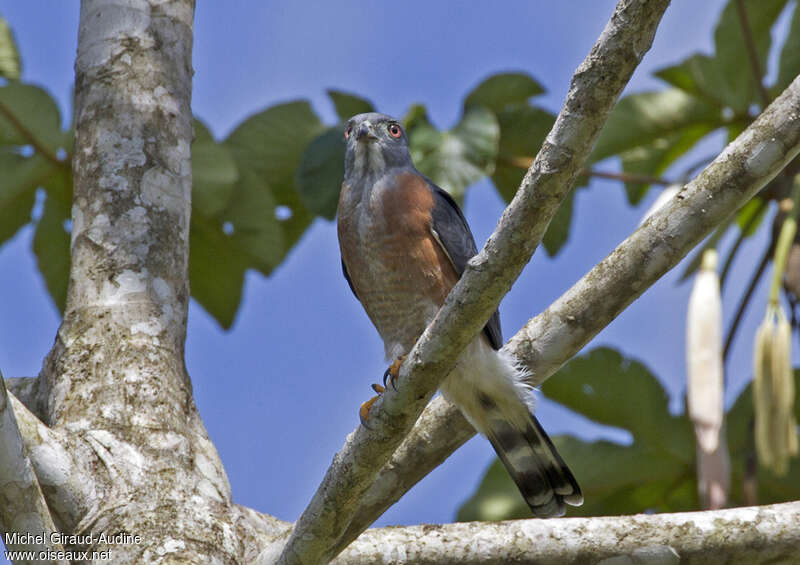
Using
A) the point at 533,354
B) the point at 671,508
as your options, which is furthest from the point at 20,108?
the point at 671,508

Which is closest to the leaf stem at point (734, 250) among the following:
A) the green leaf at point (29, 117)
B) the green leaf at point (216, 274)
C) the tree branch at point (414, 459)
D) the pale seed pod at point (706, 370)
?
the pale seed pod at point (706, 370)

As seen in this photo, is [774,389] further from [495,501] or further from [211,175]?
[211,175]

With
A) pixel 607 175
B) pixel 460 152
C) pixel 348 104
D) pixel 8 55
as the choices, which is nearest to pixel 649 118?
pixel 607 175

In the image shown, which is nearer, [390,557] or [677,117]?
[390,557]

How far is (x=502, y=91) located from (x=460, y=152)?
553 millimetres

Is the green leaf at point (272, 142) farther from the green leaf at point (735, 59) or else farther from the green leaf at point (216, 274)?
the green leaf at point (735, 59)

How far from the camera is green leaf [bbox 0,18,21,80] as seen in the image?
521 centimetres

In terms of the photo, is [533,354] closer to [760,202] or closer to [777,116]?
[777,116]

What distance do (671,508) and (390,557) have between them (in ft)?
7.94

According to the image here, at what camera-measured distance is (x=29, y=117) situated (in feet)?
15.5

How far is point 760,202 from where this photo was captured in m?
5.40

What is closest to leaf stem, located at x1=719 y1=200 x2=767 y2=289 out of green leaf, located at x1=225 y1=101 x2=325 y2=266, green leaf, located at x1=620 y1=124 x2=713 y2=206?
green leaf, located at x1=620 y1=124 x2=713 y2=206

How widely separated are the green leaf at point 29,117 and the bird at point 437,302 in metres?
1.58

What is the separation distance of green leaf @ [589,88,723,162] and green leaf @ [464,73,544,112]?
1.52 ft
